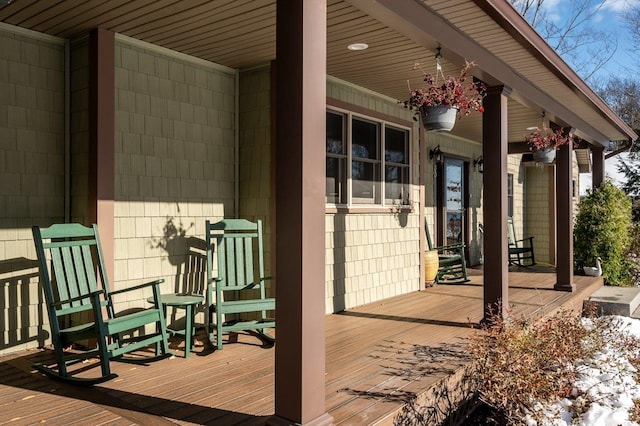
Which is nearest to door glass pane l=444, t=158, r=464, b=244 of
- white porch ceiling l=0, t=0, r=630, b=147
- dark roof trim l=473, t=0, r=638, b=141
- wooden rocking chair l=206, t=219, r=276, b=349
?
dark roof trim l=473, t=0, r=638, b=141

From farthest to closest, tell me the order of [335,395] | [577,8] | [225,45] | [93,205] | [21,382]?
[577,8], [225,45], [93,205], [21,382], [335,395]

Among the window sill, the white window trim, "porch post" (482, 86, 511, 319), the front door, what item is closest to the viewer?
"porch post" (482, 86, 511, 319)

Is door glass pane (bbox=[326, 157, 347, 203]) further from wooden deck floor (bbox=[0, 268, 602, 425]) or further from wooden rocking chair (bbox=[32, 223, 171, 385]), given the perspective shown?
wooden rocking chair (bbox=[32, 223, 171, 385])

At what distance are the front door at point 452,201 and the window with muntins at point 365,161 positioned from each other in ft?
7.46

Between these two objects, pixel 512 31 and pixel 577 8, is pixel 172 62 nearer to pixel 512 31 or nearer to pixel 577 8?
pixel 512 31

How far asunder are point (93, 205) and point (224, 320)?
163 centimetres

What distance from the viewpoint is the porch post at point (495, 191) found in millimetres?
4566

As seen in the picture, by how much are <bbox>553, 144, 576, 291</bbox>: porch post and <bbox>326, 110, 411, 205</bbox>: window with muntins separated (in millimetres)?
1987

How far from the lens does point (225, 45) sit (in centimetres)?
429

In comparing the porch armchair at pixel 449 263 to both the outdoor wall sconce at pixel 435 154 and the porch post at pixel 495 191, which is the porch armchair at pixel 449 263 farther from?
the porch post at pixel 495 191

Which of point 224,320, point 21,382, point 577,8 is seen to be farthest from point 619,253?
point 577,8

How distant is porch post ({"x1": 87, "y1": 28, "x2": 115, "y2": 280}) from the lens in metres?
3.87

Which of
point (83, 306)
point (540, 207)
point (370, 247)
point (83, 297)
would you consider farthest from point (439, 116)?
point (540, 207)

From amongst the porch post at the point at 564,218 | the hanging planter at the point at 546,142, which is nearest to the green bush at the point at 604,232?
the porch post at the point at 564,218
